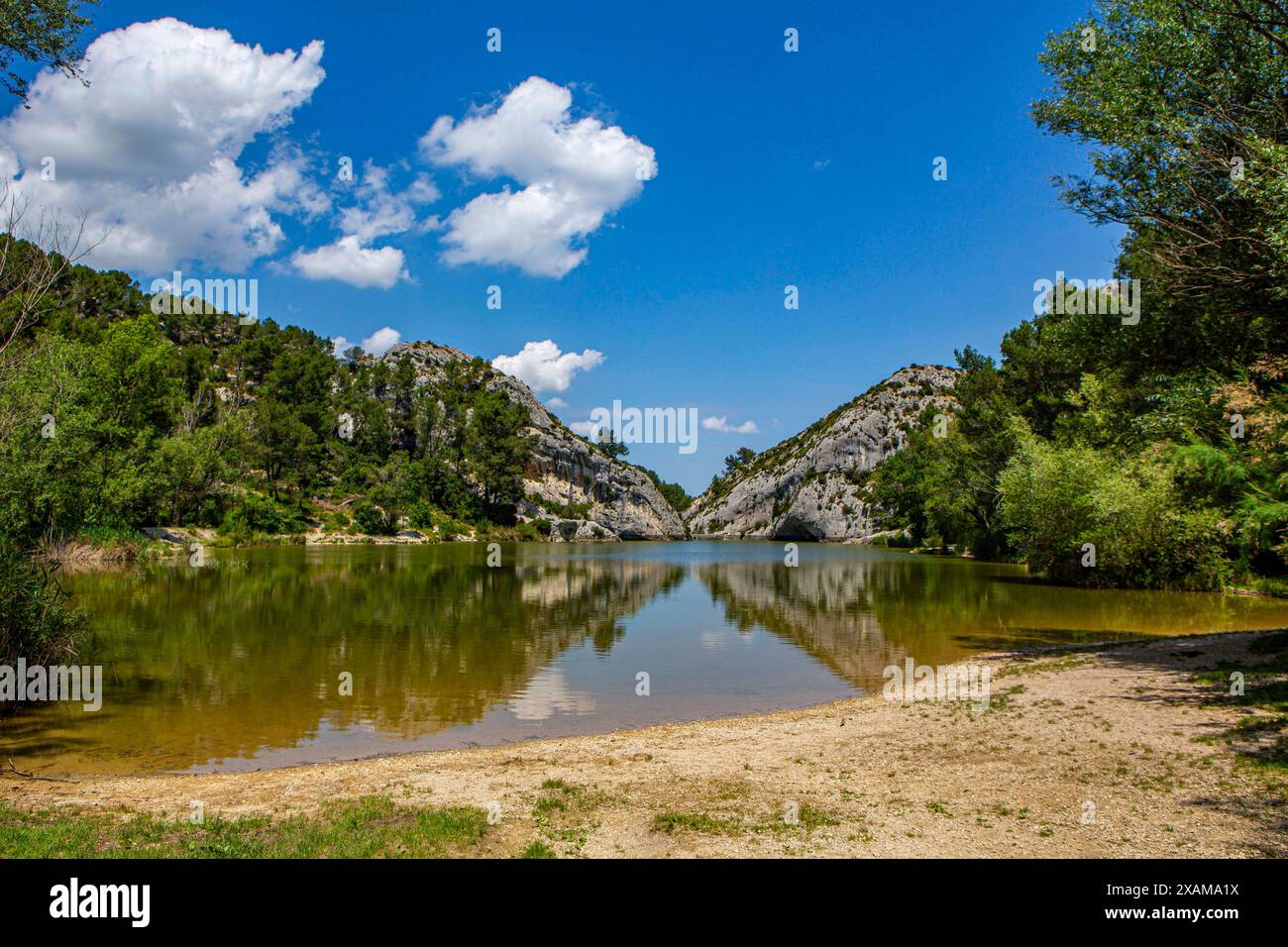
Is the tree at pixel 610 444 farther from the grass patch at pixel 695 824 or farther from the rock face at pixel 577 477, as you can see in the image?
the grass patch at pixel 695 824

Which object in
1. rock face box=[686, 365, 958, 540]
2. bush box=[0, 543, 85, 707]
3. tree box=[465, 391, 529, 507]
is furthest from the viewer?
rock face box=[686, 365, 958, 540]

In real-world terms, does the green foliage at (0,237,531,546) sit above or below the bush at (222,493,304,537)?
above

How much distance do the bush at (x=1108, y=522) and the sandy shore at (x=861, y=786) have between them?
74.1ft

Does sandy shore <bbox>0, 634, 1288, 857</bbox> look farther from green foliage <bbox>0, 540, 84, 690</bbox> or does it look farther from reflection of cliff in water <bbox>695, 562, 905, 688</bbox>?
reflection of cliff in water <bbox>695, 562, 905, 688</bbox>

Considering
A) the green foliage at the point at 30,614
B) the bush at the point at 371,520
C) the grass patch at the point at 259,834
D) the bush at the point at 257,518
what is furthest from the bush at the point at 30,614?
the bush at the point at 371,520

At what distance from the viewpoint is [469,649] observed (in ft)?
75.0

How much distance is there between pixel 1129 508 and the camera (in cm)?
3431

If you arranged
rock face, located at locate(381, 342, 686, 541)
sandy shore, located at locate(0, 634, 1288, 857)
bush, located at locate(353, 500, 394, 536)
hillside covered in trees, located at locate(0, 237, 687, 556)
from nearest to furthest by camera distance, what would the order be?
sandy shore, located at locate(0, 634, 1288, 857), hillside covered in trees, located at locate(0, 237, 687, 556), bush, located at locate(353, 500, 394, 536), rock face, located at locate(381, 342, 686, 541)

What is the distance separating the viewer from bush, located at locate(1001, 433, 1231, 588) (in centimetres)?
3403

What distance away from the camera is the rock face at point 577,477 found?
153 m

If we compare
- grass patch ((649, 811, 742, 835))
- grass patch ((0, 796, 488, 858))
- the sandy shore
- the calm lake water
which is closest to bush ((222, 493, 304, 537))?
the calm lake water

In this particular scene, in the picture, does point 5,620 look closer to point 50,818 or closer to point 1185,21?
point 50,818

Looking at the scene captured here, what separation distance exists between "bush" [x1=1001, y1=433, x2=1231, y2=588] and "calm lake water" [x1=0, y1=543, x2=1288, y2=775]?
2.11m
